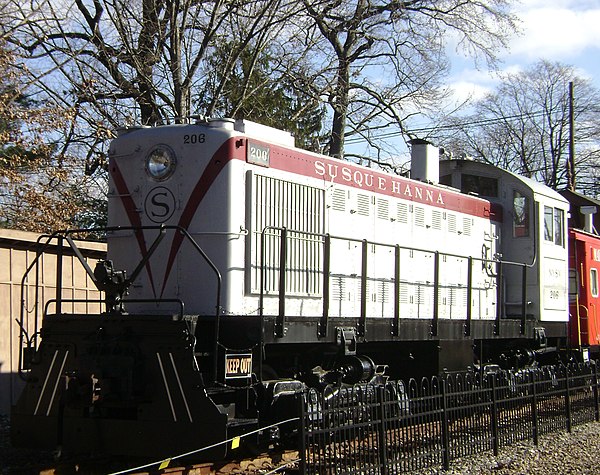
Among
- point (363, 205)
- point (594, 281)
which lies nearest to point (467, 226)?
point (363, 205)

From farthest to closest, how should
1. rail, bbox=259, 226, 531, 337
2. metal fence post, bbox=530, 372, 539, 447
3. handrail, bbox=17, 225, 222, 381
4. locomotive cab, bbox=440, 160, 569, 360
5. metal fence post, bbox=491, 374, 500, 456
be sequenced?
locomotive cab, bbox=440, 160, 569, 360 < metal fence post, bbox=530, 372, 539, 447 < metal fence post, bbox=491, 374, 500, 456 < rail, bbox=259, 226, 531, 337 < handrail, bbox=17, 225, 222, 381

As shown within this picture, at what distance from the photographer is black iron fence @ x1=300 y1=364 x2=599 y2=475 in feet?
23.7

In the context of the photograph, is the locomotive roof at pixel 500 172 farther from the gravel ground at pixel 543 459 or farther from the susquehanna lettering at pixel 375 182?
the gravel ground at pixel 543 459

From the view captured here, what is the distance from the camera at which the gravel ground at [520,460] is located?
843cm

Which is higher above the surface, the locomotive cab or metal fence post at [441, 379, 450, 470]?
the locomotive cab

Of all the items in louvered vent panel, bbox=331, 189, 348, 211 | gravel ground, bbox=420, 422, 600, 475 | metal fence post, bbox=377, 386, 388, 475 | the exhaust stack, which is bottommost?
gravel ground, bbox=420, 422, 600, 475

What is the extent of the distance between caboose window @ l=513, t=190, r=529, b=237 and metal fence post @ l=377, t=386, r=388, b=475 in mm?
6491

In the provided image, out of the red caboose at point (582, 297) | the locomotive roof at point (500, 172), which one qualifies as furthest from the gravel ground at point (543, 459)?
the red caboose at point (582, 297)

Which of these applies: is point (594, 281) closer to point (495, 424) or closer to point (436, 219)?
point (436, 219)

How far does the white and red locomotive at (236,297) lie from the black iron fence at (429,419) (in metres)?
0.72

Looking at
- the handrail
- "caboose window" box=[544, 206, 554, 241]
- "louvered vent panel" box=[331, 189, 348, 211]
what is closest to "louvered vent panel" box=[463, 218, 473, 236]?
"caboose window" box=[544, 206, 554, 241]

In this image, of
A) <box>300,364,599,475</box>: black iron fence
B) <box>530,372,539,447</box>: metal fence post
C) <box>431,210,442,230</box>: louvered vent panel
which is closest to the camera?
<box>300,364,599,475</box>: black iron fence

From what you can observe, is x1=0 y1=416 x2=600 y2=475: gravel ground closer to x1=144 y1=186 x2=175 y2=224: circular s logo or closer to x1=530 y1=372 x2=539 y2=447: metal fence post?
x1=530 y1=372 x2=539 y2=447: metal fence post

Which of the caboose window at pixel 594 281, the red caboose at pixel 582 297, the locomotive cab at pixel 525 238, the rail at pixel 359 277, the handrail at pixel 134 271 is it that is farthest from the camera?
the caboose window at pixel 594 281
